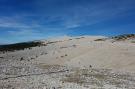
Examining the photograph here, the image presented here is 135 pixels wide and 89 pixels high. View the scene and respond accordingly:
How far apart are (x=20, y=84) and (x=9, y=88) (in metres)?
1.77

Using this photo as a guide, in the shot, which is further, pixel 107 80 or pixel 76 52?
pixel 76 52

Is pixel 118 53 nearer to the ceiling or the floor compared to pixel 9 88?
nearer to the ceiling

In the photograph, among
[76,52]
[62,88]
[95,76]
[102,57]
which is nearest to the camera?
[62,88]

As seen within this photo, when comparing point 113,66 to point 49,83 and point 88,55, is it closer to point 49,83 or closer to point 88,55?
point 88,55

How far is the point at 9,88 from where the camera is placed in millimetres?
20656

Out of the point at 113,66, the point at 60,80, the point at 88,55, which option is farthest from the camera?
the point at 88,55

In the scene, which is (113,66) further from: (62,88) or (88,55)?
(62,88)

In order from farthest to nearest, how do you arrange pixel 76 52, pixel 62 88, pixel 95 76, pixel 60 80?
pixel 76 52, pixel 95 76, pixel 60 80, pixel 62 88

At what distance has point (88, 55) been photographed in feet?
137

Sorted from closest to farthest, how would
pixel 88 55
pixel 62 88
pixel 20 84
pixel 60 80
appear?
pixel 62 88 → pixel 20 84 → pixel 60 80 → pixel 88 55

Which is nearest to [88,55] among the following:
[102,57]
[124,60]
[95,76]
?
[102,57]

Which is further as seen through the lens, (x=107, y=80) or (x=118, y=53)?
(x=118, y=53)

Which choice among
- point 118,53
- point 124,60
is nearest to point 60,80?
point 124,60

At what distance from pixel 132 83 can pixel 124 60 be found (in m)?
12.0
